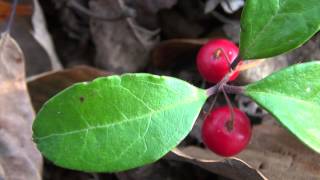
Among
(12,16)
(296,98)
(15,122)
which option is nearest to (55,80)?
(15,122)

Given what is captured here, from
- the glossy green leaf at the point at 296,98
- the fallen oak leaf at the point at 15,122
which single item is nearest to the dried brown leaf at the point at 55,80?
the fallen oak leaf at the point at 15,122

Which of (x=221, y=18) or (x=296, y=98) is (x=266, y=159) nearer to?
(x=296, y=98)

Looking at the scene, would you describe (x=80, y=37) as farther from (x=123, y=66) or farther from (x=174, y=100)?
(x=174, y=100)

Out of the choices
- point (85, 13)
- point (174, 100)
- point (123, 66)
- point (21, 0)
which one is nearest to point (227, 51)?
point (174, 100)

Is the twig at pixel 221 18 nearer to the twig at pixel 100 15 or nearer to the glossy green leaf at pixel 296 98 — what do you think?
the twig at pixel 100 15

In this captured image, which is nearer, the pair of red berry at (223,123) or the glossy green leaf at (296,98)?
the glossy green leaf at (296,98)

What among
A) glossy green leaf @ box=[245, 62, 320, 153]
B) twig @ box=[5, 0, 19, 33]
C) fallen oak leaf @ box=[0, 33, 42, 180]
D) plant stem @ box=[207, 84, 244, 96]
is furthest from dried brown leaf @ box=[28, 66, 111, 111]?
glossy green leaf @ box=[245, 62, 320, 153]

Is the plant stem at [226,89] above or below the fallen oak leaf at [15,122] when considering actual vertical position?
above
